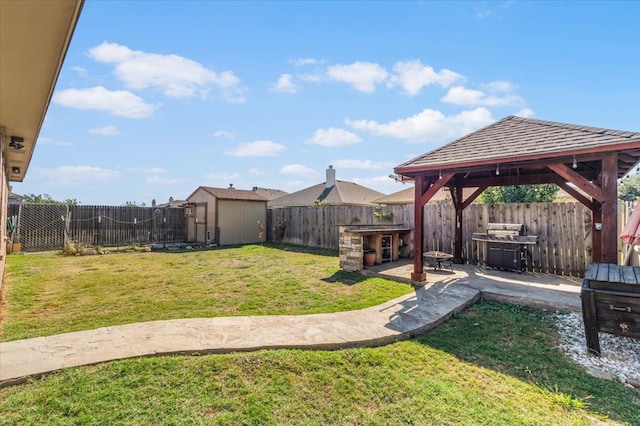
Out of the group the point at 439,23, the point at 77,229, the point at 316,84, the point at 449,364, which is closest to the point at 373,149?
the point at 316,84

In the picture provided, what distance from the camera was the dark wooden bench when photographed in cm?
314

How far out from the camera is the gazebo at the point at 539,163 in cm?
427

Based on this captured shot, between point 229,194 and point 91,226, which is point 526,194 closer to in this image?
point 229,194

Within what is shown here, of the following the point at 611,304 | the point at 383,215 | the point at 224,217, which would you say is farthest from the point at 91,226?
the point at 611,304

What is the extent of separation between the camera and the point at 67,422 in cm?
203

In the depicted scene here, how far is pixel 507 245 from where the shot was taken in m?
7.19

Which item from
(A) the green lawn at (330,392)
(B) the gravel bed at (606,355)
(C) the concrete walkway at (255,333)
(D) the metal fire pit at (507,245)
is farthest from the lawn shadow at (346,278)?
(B) the gravel bed at (606,355)

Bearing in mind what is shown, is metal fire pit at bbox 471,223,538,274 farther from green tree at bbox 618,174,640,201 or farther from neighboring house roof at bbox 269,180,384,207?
green tree at bbox 618,174,640,201

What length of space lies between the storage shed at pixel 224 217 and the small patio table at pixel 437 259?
10254mm

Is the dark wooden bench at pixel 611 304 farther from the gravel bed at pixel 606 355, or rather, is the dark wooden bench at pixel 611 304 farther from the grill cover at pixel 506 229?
the grill cover at pixel 506 229

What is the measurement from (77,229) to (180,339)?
41.9 ft

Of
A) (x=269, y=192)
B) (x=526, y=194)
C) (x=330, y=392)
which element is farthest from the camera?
(x=269, y=192)

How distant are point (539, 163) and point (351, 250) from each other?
14.2 feet

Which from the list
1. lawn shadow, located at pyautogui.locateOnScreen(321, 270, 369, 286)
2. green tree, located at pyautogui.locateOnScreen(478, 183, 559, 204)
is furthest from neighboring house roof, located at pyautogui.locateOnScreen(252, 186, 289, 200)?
lawn shadow, located at pyautogui.locateOnScreen(321, 270, 369, 286)
